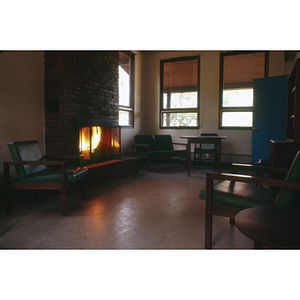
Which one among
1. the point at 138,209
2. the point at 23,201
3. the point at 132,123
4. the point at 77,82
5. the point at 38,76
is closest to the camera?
the point at 138,209

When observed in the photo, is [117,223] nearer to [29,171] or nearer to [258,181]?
[29,171]

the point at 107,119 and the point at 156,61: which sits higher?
the point at 156,61

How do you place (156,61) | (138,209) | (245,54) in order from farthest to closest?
(156,61)
(245,54)
(138,209)

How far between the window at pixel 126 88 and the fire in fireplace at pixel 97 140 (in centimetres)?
105

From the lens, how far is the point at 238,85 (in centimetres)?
609

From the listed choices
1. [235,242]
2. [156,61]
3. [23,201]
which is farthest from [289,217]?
[156,61]

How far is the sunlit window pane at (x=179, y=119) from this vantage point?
21.9 feet

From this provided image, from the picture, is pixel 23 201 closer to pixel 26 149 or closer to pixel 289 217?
pixel 26 149

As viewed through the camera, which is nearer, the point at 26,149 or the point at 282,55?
the point at 26,149

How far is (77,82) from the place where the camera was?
4.03 m

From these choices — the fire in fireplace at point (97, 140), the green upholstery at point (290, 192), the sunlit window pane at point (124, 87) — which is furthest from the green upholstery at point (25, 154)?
the sunlit window pane at point (124, 87)

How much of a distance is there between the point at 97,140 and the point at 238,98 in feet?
12.4

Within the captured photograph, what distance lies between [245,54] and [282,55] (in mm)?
832

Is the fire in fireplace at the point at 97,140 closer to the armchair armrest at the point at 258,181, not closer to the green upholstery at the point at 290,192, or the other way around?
the armchair armrest at the point at 258,181
